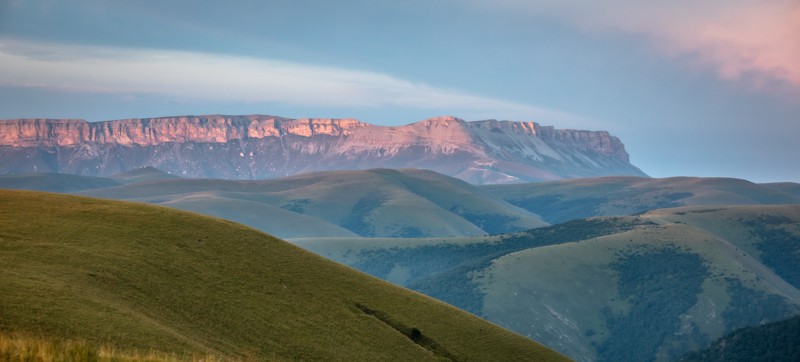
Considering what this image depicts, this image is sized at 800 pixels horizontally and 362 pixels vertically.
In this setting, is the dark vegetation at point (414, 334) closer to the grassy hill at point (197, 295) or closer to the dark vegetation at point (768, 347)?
the grassy hill at point (197, 295)

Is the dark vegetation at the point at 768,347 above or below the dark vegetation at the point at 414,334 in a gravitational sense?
below

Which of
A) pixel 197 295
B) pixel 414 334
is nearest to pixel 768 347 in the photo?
pixel 414 334

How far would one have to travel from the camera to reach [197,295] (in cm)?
6969

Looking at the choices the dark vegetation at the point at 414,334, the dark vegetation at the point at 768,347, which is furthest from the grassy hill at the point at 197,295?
the dark vegetation at the point at 768,347

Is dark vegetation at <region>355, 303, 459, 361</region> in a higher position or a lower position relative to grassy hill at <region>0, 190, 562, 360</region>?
lower

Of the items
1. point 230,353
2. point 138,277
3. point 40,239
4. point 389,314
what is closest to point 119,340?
point 230,353

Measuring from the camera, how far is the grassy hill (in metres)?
52.2

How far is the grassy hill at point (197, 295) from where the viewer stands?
5219 cm

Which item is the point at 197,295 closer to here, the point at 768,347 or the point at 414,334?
the point at 414,334

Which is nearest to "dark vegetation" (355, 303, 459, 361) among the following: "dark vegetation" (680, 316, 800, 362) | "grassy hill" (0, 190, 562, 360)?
"grassy hill" (0, 190, 562, 360)

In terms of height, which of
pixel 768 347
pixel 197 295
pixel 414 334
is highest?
pixel 197 295

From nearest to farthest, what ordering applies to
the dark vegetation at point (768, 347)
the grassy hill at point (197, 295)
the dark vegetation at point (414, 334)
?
the grassy hill at point (197, 295), the dark vegetation at point (414, 334), the dark vegetation at point (768, 347)

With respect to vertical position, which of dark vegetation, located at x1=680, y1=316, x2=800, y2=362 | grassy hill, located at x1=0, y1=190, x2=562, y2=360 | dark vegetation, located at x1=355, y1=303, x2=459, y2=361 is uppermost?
grassy hill, located at x1=0, y1=190, x2=562, y2=360

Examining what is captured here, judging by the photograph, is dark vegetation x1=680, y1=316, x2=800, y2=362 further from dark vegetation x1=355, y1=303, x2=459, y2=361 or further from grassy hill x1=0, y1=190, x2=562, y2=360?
dark vegetation x1=355, y1=303, x2=459, y2=361
